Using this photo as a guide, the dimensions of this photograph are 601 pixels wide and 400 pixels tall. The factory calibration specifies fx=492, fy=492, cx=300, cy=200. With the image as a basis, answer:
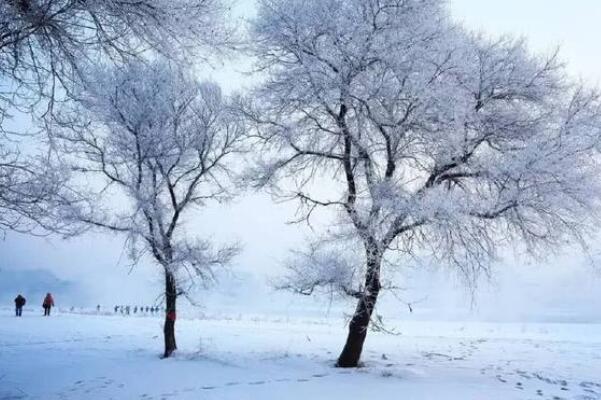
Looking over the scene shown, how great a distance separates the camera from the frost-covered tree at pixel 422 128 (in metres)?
10.1

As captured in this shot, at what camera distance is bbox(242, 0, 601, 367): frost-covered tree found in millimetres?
Result: 10055

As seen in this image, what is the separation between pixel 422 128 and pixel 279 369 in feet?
22.7

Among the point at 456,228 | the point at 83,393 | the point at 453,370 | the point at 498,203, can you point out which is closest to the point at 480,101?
the point at 498,203

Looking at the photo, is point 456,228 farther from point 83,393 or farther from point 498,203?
point 83,393

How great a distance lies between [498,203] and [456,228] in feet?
4.15

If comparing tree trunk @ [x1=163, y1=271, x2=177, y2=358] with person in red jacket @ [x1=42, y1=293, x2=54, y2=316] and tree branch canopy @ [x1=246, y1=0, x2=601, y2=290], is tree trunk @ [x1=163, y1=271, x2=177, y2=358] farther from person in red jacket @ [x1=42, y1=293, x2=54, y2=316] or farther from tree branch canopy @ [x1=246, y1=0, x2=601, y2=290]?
person in red jacket @ [x1=42, y1=293, x2=54, y2=316]

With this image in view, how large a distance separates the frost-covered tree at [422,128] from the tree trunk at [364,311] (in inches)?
1.6

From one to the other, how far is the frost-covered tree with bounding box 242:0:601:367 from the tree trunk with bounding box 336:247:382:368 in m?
0.04

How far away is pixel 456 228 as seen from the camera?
10.0 metres

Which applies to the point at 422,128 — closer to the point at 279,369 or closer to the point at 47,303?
the point at 279,369

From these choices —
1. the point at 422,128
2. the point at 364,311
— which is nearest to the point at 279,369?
the point at 364,311

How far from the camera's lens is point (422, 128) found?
11.3 m

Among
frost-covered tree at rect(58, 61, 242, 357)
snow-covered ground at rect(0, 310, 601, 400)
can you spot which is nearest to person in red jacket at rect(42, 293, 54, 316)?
snow-covered ground at rect(0, 310, 601, 400)

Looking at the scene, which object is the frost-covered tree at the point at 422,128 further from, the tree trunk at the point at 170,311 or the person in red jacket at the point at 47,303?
the person in red jacket at the point at 47,303
